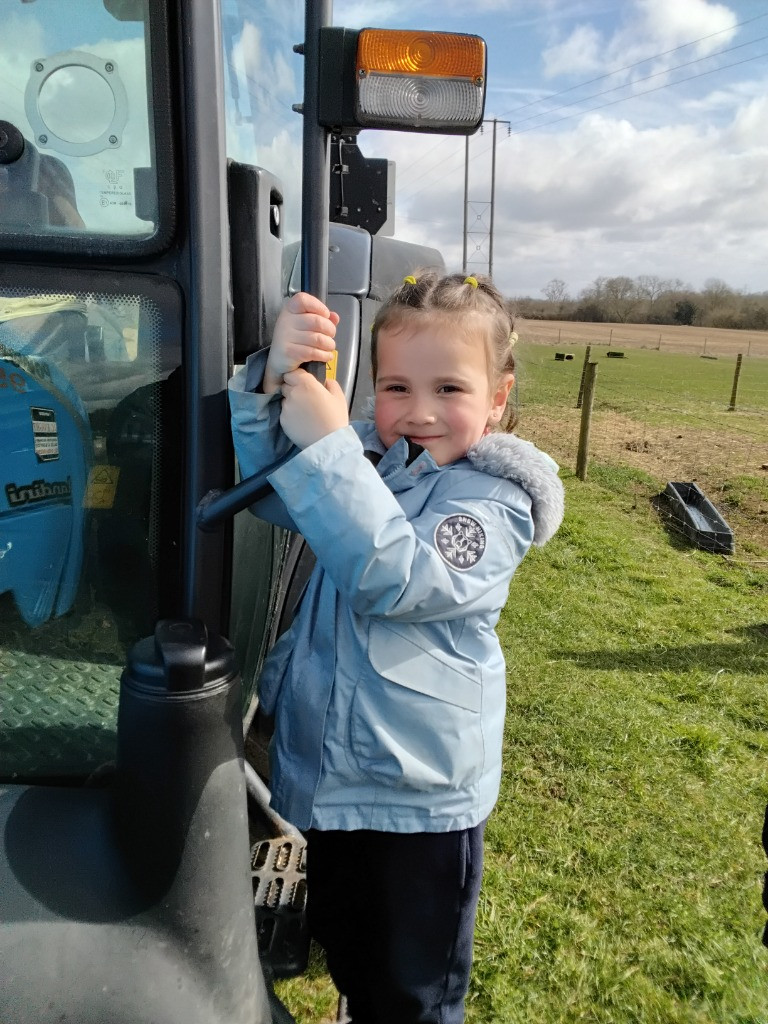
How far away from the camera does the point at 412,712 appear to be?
1.33 m

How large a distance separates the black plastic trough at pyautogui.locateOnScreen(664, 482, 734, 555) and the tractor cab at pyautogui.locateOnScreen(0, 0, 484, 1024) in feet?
18.0

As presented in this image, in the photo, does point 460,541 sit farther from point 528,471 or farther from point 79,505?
point 79,505

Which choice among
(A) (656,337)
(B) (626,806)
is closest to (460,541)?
(B) (626,806)

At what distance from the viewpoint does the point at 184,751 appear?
1.02 metres

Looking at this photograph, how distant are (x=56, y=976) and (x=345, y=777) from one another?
21.2 inches

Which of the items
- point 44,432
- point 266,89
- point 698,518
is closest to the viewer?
point 44,432

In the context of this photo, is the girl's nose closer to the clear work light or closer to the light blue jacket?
the light blue jacket

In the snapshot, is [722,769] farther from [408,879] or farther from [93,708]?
[93,708]

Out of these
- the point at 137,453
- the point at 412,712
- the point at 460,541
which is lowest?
the point at 412,712

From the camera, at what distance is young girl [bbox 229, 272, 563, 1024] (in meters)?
1.18

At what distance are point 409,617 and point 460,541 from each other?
0.15 m

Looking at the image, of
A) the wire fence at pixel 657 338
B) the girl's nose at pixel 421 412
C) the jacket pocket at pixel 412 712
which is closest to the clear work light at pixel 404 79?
the girl's nose at pixel 421 412

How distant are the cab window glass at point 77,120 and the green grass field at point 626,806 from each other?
33.8 inches

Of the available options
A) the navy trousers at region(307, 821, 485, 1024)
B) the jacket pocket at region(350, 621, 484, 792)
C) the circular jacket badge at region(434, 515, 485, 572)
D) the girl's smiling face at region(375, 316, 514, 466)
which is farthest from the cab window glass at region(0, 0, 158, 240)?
the navy trousers at region(307, 821, 485, 1024)
